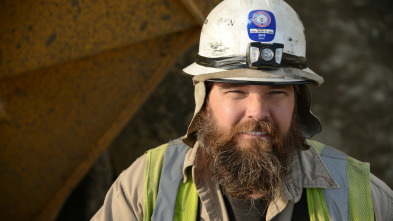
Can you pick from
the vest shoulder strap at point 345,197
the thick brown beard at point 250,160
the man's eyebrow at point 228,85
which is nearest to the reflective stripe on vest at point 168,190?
the thick brown beard at point 250,160

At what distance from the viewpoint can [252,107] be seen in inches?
94.0

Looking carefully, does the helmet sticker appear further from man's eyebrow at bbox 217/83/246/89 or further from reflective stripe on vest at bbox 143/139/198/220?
reflective stripe on vest at bbox 143/139/198/220

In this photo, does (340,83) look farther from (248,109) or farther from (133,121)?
(248,109)

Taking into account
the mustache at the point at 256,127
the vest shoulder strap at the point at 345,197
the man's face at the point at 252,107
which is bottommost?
the vest shoulder strap at the point at 345,197

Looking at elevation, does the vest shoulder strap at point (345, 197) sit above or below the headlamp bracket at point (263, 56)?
below

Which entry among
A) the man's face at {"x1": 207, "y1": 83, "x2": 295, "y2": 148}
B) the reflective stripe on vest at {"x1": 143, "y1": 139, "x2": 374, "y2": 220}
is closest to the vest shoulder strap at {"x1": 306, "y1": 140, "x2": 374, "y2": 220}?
the reflective stripe on vest at {"x1": 143, "y1": 139, "x2": 374, "y2": 220}

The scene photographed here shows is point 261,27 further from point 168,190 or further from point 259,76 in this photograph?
point 168,190

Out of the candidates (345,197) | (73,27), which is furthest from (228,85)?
(73,27)

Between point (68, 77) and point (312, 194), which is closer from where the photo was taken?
point (312, 194)

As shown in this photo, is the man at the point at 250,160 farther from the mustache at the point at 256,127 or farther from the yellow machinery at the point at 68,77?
Answer: the yellow machinery at the point at 68,77

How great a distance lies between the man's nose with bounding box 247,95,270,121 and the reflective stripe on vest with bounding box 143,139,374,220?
418 millimetres

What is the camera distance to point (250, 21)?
2420mm

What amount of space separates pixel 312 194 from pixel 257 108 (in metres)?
0.48

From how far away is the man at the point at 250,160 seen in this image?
241cm
